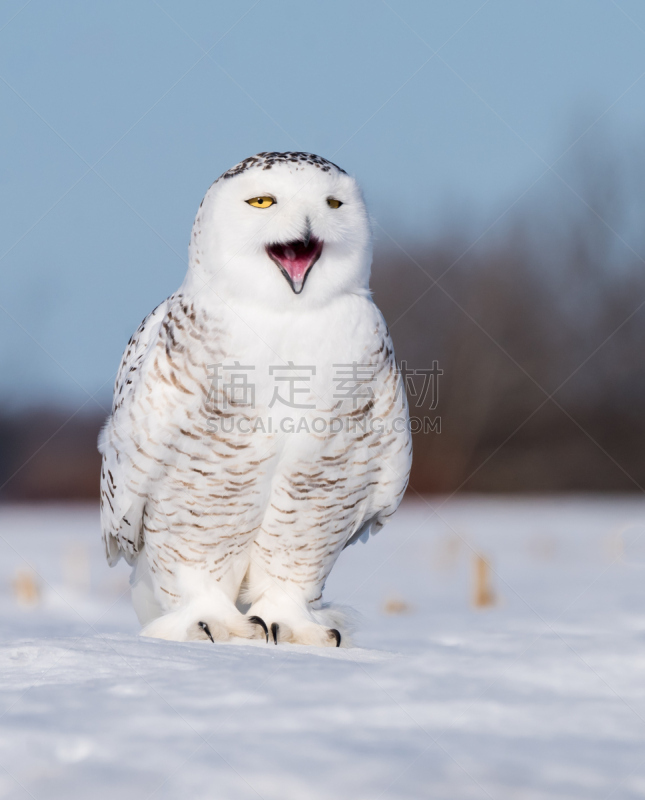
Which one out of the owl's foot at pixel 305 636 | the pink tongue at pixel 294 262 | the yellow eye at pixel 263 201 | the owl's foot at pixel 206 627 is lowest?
the owl's foot at pixel 305 636

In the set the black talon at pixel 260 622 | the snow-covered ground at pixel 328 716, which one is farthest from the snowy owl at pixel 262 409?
the snow-covered ground at pixel 328 716

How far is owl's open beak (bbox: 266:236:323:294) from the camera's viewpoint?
88.9 inches

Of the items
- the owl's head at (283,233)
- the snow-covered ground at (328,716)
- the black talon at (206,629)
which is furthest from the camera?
the black talon at (206,629)

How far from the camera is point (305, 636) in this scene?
2.46 meters

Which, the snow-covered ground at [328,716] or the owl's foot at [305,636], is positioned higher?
the snow-covered ground at [328,716]

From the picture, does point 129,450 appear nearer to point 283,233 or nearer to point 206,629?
point 206,629

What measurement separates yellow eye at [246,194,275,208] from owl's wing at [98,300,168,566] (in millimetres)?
492

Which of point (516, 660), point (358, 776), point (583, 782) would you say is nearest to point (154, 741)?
point (358, 776)

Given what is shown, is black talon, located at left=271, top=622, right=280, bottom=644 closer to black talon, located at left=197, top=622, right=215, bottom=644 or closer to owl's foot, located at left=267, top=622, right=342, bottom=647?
owl's foot, located at left=267, top=622, right=342, bottom=647

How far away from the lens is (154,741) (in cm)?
112

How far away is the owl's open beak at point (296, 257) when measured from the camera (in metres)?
2.26

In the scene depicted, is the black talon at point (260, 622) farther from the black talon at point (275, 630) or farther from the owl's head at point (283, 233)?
the owl's head at point (283, 233)

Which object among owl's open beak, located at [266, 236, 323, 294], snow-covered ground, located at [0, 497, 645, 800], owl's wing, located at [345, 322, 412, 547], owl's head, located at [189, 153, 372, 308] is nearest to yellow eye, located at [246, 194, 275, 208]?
owl's head, located at [189, 153, 372, 308]

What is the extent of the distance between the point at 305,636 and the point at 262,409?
2.41 feet
